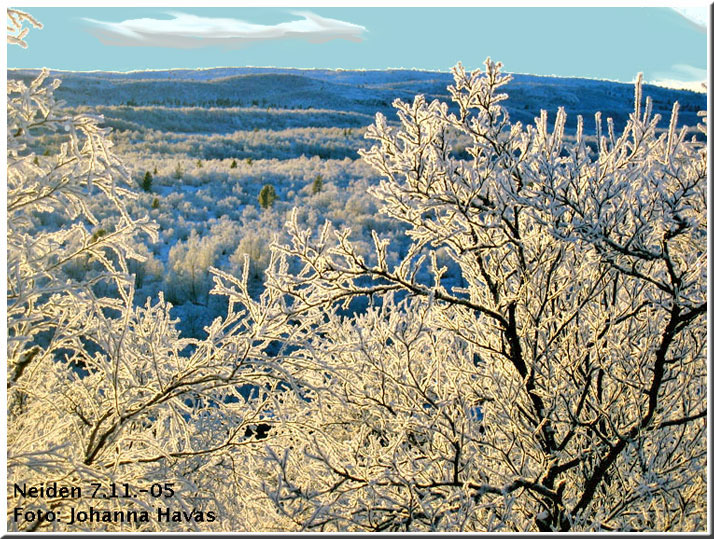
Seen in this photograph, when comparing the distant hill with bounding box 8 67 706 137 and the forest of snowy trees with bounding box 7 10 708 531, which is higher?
the distant hill with bounding box 8 67 706 137

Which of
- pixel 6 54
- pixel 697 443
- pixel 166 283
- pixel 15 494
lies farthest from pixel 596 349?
pixel 166 283

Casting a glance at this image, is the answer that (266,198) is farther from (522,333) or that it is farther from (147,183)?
(522,333)

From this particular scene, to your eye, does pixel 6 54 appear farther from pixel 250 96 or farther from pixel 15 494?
pixel 250 96

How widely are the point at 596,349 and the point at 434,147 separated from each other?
173cm

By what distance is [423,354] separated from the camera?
15.4ft

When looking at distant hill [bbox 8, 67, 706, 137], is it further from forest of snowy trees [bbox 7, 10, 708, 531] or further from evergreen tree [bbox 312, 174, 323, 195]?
forest of snowy trees [bbox 7, 10, 708, 531]

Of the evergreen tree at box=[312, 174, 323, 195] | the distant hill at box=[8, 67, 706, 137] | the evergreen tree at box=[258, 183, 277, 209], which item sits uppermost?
the distant hill at box=[8, 67, 706, 137]

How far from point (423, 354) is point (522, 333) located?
116cm

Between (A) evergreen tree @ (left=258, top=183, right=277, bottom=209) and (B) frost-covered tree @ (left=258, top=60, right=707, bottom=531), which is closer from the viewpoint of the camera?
(B) frost-covered tree @ (left=258, top=60, right=707, bottom=531)

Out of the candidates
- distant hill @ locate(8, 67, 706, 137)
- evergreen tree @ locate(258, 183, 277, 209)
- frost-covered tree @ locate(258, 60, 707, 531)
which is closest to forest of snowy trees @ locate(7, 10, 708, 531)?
frost-covered tree @ locate(258, 60, 707, 531)

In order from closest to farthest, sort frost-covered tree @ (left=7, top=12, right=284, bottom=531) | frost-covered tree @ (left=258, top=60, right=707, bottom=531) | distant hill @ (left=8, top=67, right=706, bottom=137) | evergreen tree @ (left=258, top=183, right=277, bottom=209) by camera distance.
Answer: frost-covered tree @ (left=7, top=12, right=284, bottom=531) < frost-covered tree @ (left=258, top=60, right=707, bottom=531) < evergreen tree @ (left=258, top=183, right=277, bottom=209) < distant hill @ (left=8, top=67, right=706, bottom=137)

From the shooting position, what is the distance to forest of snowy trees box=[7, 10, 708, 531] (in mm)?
2781

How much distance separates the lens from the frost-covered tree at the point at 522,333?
10.2 feet

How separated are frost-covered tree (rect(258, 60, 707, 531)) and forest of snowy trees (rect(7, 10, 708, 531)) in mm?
21
